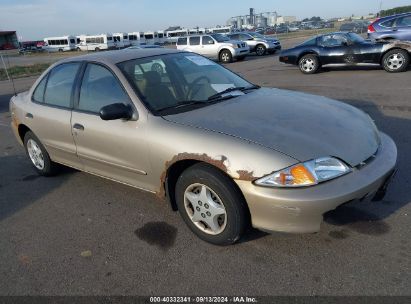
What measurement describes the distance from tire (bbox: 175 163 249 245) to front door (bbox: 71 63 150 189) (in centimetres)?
50

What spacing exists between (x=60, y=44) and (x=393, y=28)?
6379cm

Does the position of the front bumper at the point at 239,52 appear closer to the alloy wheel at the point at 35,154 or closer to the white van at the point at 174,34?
the alloy wheel at the point at 35,154

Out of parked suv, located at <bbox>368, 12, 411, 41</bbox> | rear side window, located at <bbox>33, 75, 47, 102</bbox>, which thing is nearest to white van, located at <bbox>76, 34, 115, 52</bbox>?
parked suv, located at <bbox>368, 12, 411, 41</bbox>

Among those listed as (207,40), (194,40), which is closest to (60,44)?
(194,40)

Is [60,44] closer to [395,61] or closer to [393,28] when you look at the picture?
[393,28]

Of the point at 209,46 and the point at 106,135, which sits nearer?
the point at 106,135

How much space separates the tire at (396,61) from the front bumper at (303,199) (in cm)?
1015

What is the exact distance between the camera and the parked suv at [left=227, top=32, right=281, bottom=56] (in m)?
23.5

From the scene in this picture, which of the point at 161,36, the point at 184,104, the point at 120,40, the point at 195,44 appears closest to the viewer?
the point at 184,104

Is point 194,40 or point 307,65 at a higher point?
point 194,40

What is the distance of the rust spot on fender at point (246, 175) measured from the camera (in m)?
2.62

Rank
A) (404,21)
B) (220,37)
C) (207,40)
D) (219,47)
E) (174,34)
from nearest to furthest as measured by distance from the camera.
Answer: (404,21), (219,47), (207,40), (220,37), (174,34)

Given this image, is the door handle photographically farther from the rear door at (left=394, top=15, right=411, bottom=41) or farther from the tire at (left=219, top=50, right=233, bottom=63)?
the tire at (left=219, top=50, right=233, bottom=63)

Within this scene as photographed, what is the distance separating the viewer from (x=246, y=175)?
2.64 m
